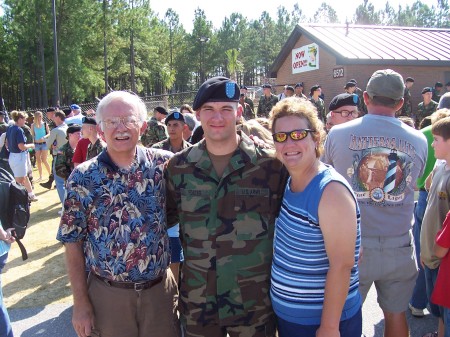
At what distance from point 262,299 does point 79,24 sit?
36919 millimetres

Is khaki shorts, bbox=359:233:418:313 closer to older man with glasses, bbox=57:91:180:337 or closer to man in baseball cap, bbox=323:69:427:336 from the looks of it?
man in baseball cap, bbox=323:69:427:336

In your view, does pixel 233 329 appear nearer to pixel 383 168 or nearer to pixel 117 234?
pixel 117 234

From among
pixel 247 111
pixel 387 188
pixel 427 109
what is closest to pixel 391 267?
pixel 387 188

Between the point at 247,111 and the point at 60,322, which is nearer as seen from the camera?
the point at 60,322

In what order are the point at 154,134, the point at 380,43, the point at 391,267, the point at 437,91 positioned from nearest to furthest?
1. the point at 391,267
2. the point at 154,134
3. the point at 437,91
4. the point at 380,43

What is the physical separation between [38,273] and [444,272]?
192 inches

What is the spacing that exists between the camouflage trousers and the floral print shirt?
14.3 inches

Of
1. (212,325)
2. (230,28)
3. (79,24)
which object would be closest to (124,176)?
(212,325)

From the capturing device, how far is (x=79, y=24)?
112ft

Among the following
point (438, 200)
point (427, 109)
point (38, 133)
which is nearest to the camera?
point (438, 200)

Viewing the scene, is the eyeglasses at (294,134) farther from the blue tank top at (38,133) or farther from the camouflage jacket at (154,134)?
the blue tank top at (38,133)

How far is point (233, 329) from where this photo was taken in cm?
212

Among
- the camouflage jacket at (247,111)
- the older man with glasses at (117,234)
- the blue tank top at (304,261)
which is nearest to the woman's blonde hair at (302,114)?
the blue tank top at (304,261)

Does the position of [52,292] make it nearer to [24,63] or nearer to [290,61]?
[290,61]
